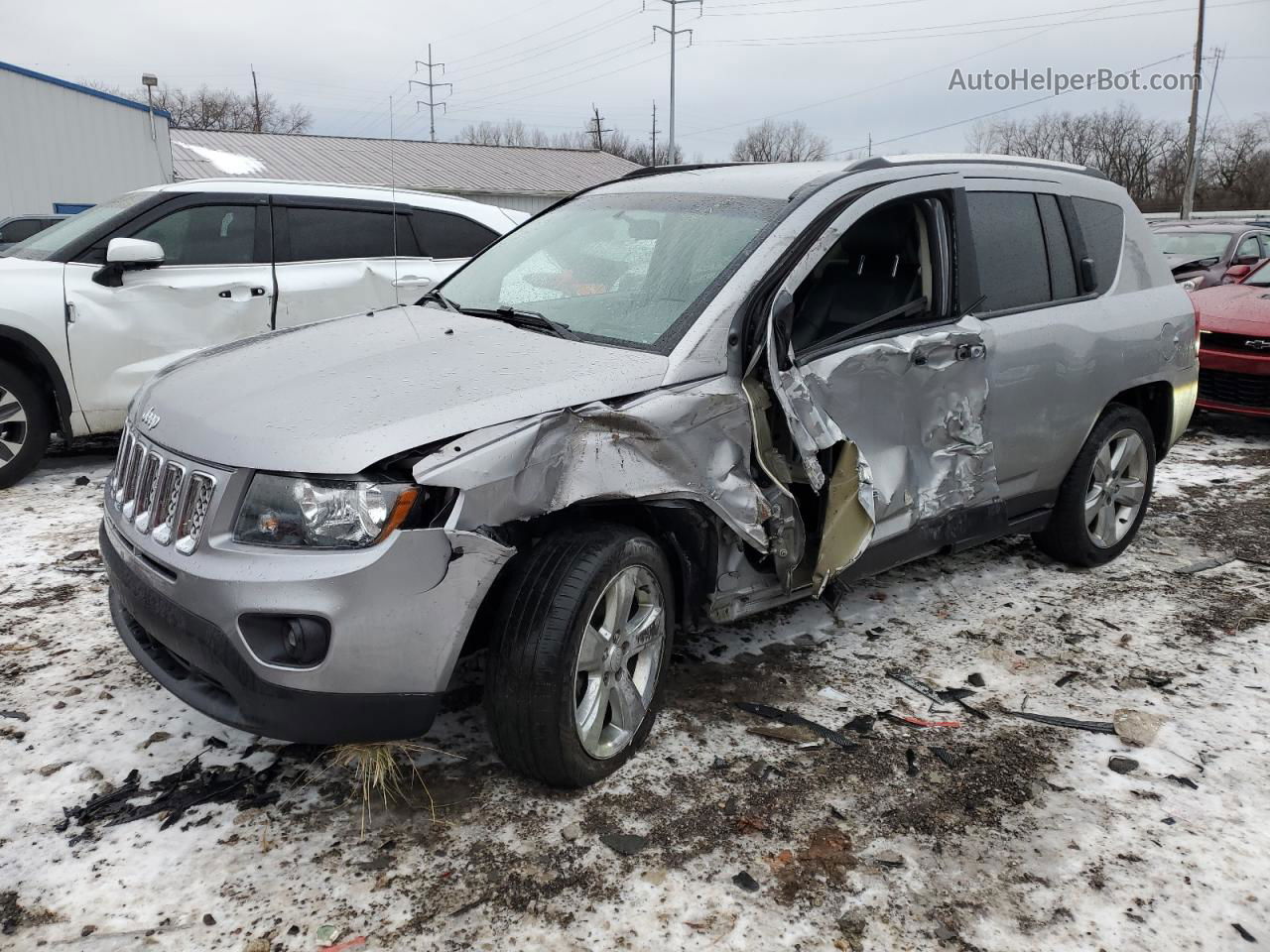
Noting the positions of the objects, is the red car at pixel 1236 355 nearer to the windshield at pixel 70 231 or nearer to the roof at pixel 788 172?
the roof at pixel 788 172

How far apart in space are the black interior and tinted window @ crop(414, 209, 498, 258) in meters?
3.72

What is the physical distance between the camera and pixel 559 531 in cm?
260

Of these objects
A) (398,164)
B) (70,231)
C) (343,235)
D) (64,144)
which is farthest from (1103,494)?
(398,164)

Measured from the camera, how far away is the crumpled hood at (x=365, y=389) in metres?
2.34

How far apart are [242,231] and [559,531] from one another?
4607 mm

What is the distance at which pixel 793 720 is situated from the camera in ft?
10.6

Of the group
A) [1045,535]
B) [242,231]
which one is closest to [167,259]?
[242,231]

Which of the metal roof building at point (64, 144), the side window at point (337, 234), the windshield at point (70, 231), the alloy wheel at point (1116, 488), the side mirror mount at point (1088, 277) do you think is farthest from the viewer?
the metal roof building at point (64, 144)

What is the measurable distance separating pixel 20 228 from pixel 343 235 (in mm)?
9519

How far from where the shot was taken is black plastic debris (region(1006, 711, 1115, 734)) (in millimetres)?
3260

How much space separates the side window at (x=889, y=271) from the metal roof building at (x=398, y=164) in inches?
1066

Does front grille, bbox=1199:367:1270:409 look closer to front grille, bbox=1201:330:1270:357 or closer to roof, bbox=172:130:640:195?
front grille, bbox=1201:330:1270:357

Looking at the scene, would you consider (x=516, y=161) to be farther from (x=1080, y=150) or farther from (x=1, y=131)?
(x=1080, y=150)

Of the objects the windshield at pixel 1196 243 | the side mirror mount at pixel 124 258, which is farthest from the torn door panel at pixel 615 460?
the windshield at pixel 1196 243
